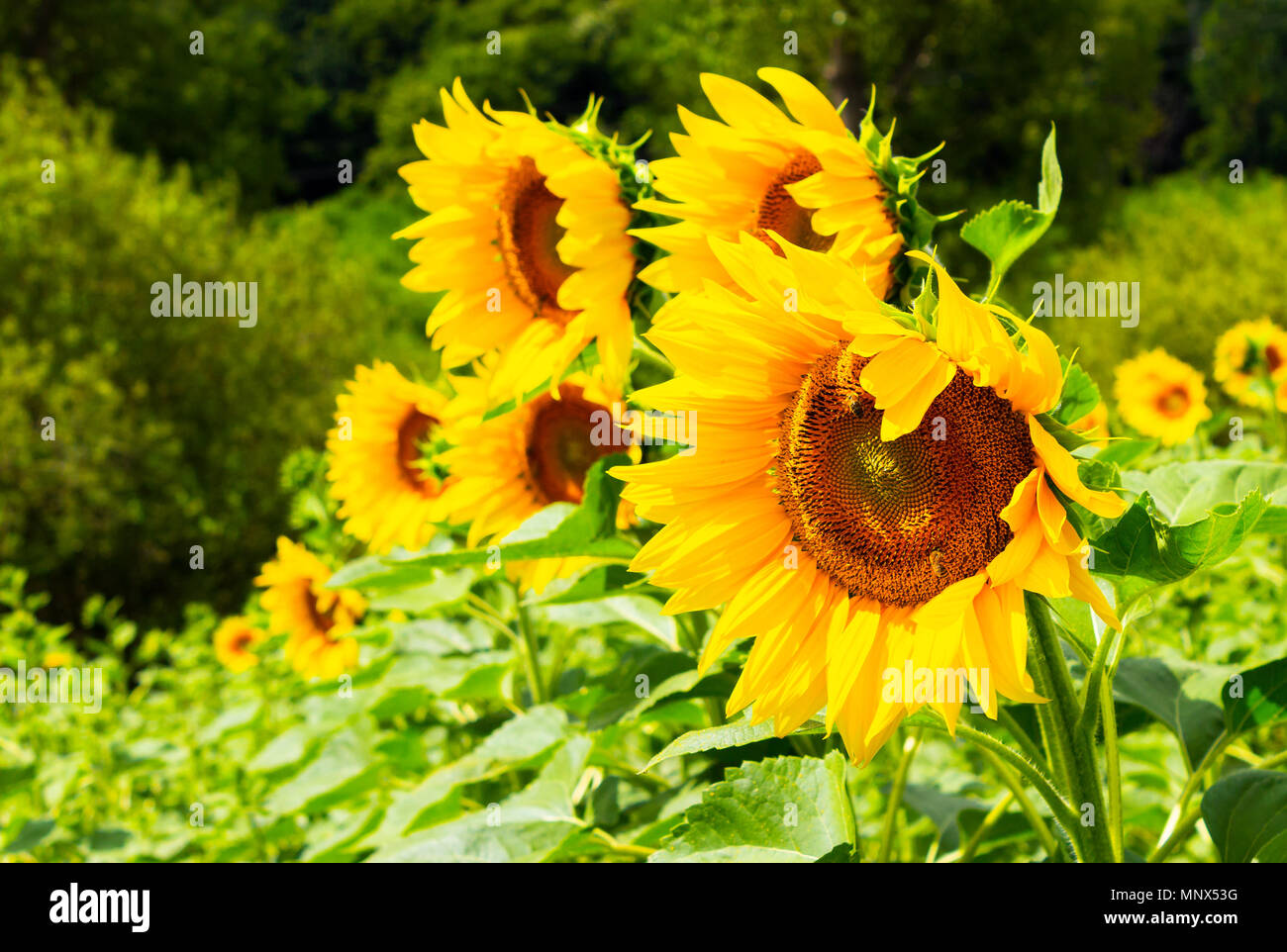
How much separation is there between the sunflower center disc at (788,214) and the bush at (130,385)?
21.9ft

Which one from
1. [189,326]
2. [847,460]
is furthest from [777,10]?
[847,460]

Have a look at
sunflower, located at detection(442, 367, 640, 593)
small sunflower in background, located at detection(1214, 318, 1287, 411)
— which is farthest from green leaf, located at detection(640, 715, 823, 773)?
small sunflower in background, located at detection(1214, 318, 1287, 411)

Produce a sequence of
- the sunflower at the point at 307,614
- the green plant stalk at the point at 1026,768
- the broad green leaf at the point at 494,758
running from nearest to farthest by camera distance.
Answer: the green plant stalk at the point at 1026,768 → the broad green leaf at the point at 494,758 → the sunflower at the point at 307,614

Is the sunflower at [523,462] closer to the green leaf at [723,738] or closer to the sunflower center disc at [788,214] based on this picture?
the sunflower center disc at [788,214]

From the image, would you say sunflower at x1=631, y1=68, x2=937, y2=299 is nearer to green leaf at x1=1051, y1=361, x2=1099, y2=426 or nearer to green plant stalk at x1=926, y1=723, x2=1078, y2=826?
green leaf at x1=1051, y1=361, x2=1099, y2=426

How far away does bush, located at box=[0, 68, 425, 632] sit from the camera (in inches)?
274

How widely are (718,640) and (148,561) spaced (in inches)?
291

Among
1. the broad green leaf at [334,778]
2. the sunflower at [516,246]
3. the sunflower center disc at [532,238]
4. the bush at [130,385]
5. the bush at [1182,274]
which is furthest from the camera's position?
the bush at [1182,274]

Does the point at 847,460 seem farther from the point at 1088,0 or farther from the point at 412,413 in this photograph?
the point at 1088,0

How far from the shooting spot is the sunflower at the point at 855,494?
68 centimetres

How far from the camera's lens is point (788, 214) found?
0.98m

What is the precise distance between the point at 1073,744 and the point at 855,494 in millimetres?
254

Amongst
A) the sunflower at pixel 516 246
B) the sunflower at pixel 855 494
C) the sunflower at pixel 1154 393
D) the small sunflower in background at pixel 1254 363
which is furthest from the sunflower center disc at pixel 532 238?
the sunflower at pixel 1154 393

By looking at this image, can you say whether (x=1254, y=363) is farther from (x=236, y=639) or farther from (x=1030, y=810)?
(x=236, y=639)
